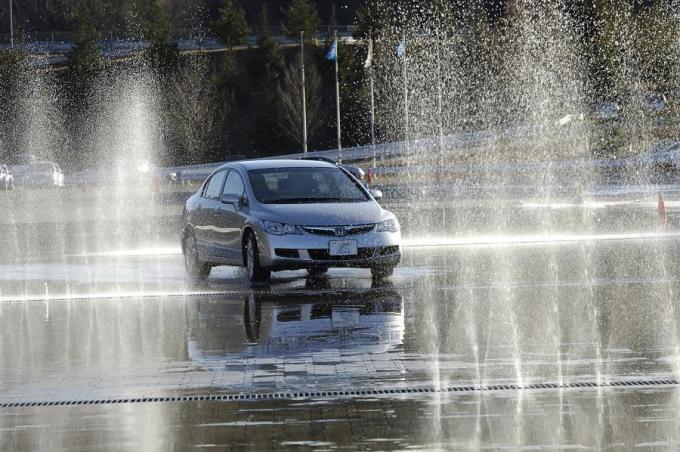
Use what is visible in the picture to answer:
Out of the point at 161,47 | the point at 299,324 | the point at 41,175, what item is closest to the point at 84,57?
the point at 161,47

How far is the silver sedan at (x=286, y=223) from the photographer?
16.8 metres

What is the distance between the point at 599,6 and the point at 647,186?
1216 inches

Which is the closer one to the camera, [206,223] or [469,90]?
[206,223]

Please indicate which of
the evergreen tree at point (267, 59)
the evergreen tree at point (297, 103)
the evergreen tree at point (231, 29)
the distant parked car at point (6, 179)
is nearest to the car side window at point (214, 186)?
the distant parked car at point (6, 179)

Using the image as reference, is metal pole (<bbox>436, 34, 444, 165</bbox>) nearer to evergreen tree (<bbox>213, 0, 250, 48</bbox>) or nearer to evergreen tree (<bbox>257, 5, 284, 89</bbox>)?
evergreen tree (<bbox>257, 5, 284, 89</bbox>)

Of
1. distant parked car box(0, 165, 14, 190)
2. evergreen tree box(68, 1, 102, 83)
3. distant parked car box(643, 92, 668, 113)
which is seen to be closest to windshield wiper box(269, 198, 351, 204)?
distant parked car box(0, 165, 14, 190)

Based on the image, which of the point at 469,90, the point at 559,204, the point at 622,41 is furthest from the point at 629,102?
the point at 559,204

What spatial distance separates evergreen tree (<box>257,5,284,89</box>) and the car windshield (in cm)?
8360

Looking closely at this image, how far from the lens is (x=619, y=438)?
24.7ft

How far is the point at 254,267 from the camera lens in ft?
56.5

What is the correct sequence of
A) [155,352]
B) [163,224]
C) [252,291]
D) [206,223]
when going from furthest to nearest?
[163,224], [206,223], [252,291], [155,352]

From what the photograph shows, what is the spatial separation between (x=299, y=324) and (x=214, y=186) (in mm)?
6791

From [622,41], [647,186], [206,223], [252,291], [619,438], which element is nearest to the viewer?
[619,438]

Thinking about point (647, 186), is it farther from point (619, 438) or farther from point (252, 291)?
point (619, 438)
